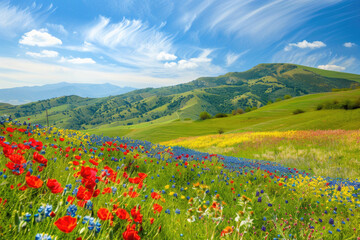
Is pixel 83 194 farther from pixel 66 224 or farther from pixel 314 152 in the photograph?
pixel 314 152

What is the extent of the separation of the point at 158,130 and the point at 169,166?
2411 inches

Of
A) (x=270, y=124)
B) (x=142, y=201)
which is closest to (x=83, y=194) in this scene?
(x=142, y=201)

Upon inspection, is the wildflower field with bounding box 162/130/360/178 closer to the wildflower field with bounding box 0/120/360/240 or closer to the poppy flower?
the wildflower field with bounding box 0/120/360/240

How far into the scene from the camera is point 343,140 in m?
16.8

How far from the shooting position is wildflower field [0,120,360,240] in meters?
1.69

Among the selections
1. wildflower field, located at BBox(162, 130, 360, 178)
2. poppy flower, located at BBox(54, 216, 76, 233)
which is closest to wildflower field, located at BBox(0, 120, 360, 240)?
poppy flower, located at BBox(54, 216, 76, 233)

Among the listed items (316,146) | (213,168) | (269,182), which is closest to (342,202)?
(269,182)

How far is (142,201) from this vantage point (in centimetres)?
312

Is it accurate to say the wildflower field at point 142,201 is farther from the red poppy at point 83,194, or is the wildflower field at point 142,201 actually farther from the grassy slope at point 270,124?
the grassy slope at point 270,124

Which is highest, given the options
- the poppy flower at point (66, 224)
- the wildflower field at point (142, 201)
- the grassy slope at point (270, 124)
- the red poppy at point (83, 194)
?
the poppy flower at point (66, 224)

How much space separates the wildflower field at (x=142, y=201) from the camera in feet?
5.54

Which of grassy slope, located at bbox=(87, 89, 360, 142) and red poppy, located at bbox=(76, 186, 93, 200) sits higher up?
red poppy, located at bbox=(76, 186, 93, 200)

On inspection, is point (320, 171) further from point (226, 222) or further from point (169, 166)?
point (226, 222)

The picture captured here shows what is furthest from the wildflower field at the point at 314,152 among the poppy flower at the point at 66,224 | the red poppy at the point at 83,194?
the poppy flower at the point at 66,224
